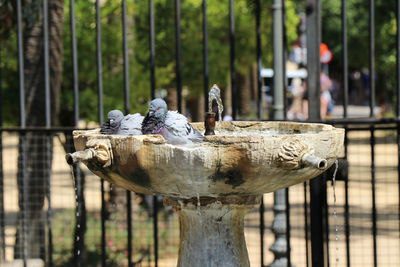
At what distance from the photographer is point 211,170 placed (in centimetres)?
278

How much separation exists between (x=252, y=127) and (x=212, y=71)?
19.5 feet

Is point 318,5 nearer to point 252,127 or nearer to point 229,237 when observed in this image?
point 252,127

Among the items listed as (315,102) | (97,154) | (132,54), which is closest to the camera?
(97,154)

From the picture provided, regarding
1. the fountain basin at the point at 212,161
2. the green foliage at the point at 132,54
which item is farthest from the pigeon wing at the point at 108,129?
the green foliage at the point at 132,54

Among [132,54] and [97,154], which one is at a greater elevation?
[132,54]

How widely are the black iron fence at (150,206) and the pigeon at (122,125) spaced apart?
0.90ft

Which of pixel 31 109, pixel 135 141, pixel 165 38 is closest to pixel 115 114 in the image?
pixel 135 141

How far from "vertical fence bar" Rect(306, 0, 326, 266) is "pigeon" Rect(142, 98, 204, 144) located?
1.34 m

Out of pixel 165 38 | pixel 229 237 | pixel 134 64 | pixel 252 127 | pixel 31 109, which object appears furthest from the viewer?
pixel 165 38

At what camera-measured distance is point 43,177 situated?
5750 mm

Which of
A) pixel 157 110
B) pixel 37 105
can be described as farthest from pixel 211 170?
pixel 37 105

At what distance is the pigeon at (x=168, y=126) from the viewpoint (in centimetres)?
294

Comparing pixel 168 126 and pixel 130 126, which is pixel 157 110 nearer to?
pixel 168 126

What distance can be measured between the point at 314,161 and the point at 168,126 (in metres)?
0.67
